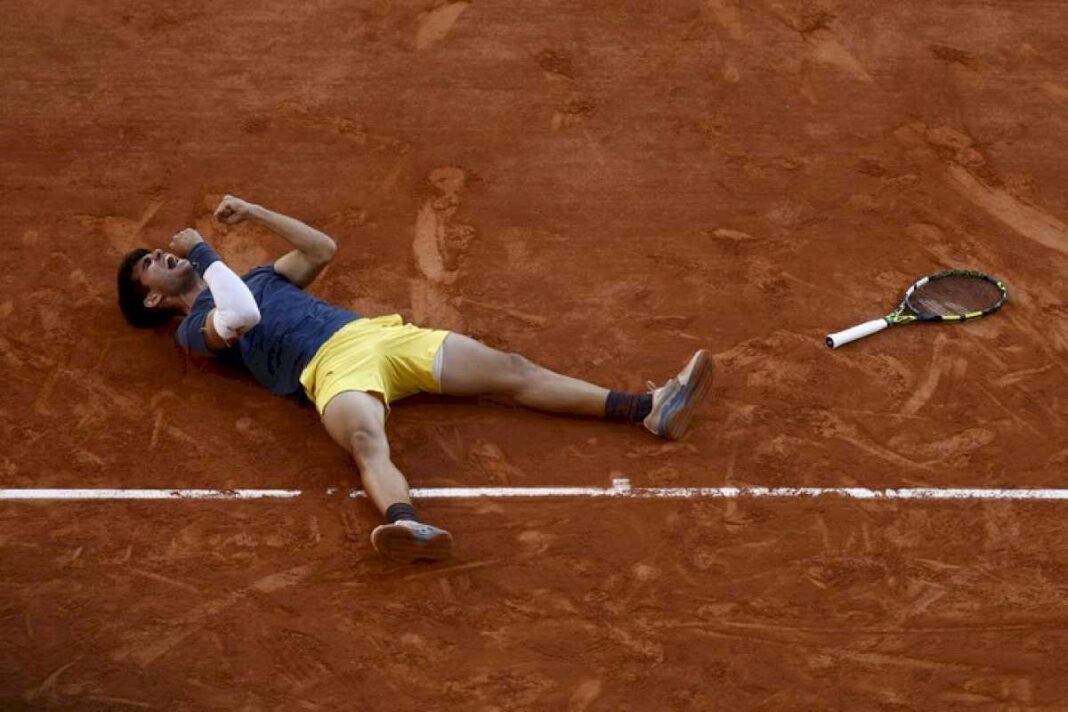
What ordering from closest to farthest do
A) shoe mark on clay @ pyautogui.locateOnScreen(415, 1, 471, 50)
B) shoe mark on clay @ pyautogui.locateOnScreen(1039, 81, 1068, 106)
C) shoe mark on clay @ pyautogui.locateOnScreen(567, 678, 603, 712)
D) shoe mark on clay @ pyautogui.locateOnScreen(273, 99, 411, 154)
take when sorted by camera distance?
shoe mark on clay @ pyautogui.locateOnScreen(567, 678, 603, 712)
shoe mark on clay @ pyautogui.locateOnScreen(273, 99, 411, 154)
shoe mark on clay @ pyautogui.locateOnScreen(1039, 81, 1068, 106)
shoe mark on clay @ pyautogui.locateOnScreen(415, 1, 471, 50)

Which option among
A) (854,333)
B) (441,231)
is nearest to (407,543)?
(441,231)

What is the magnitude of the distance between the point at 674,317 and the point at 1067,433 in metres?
2.34

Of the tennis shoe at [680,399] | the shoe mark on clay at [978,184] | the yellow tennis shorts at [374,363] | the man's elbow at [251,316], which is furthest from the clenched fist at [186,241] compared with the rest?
the shoe mark on clay at [978,184]

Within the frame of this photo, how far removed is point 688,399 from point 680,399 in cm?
4

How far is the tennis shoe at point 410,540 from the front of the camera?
8383 millimetres

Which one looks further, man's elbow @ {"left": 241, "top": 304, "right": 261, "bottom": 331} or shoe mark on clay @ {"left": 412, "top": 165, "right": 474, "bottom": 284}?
shoe mark on clay @ {"left": 412, "top": 165, "right": 474, "bottom": 284}

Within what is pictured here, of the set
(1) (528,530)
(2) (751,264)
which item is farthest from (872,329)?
(1) (528,530)

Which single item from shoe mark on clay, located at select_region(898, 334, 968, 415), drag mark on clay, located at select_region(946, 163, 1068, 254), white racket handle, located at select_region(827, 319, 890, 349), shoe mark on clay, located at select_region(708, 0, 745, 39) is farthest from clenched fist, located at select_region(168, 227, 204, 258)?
drag mark on clay, located at select_region(946, 163, 1068, 254)

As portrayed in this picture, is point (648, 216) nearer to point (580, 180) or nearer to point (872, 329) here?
point (580, 180)

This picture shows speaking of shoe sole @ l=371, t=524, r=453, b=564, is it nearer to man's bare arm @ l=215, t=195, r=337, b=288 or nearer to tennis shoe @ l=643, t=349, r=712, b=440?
tennis shoe @ l=643, t=349, r=712, b=440

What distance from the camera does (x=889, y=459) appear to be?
9219 mm

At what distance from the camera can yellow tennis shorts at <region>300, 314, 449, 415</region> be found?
9.16 meters

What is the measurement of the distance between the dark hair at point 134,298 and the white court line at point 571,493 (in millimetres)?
1218

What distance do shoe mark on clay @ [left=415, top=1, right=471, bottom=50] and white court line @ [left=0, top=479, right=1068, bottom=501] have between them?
13.8 ft
